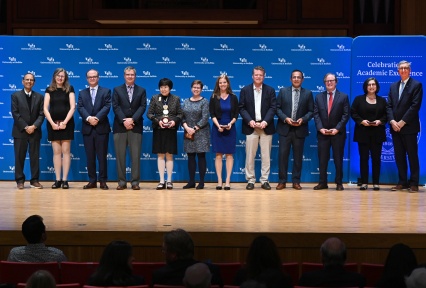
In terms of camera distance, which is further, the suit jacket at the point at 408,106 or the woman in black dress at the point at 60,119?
the woman in black dress at the point at 60,119

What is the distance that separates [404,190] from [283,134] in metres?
1.73

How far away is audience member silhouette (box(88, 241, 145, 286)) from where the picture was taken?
4.42 metres

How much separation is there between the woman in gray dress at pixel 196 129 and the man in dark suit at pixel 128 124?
23.6 inches

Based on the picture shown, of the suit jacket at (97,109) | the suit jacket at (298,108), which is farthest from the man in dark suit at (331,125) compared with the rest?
the suit jacket at (97,109)

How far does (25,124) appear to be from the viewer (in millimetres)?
10188

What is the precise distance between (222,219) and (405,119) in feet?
12.7

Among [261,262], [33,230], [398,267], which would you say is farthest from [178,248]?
[398,267]

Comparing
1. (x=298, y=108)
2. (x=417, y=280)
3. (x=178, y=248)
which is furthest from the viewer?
(x=298, y=108)

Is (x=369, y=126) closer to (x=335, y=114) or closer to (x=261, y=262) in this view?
(x=335, y=114)

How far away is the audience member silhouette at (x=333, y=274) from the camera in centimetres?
457

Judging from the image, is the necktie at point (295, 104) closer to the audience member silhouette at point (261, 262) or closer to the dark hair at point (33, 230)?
the dark hair at point (33, 230)

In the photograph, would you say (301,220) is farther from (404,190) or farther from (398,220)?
(404,190)

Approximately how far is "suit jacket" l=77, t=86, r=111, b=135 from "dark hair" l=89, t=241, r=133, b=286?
5931mm

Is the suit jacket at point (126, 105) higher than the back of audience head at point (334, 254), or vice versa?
the suit jacket at point (126, 105)
